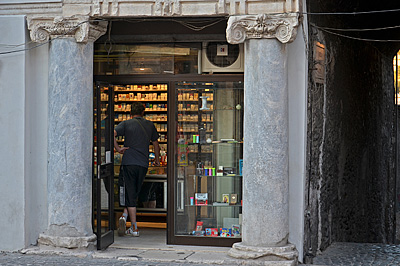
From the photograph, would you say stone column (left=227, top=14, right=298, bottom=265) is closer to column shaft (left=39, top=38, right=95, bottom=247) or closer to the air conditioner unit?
the air conditioner unit

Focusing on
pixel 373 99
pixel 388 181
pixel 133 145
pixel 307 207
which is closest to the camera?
pixel 307 207

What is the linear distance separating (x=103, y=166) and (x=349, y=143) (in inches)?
177

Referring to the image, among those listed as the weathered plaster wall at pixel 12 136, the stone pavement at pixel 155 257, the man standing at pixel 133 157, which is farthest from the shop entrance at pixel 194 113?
the weathered plaster wall at pixel 12 136

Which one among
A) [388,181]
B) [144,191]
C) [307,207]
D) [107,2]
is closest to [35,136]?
[107,2]

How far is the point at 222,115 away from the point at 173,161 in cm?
92

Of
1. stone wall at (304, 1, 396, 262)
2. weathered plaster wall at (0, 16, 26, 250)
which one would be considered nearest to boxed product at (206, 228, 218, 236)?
stone wall at (304, 1, 396, 262)

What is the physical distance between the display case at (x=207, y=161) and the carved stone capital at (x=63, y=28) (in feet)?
4.55

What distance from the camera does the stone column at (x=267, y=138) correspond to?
839 centimetres

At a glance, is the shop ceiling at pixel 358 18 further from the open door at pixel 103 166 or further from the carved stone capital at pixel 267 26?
the open door at pixel 103 166

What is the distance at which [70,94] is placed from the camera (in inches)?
351

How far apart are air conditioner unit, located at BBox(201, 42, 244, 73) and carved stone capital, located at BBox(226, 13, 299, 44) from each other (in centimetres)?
91

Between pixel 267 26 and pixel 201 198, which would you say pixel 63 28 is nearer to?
pixel 267 26

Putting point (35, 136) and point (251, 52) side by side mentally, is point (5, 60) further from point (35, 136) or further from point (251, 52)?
point (251, 52)

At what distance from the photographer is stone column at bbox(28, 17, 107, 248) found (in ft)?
29.2
